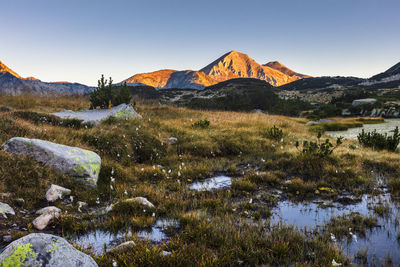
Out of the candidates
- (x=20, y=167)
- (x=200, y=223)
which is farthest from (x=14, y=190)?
(x=200, y=223)

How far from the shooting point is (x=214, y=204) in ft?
15.9

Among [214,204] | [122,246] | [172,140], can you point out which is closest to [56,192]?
[122,246]

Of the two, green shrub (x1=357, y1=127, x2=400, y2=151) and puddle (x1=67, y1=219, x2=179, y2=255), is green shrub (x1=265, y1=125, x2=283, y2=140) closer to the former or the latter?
green shrub (x1=357, y1=127, x2=400, y2=151)

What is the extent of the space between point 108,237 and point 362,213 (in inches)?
190

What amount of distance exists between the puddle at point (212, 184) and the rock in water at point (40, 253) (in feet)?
12.7

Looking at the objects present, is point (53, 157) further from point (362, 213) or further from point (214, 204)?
point (362, 213)

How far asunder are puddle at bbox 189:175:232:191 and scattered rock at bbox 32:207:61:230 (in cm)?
320

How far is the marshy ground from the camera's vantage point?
3096mm

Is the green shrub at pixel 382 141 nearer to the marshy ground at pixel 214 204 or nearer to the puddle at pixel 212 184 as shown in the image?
the marshy ground at pixel 214 204

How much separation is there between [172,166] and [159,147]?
185cm

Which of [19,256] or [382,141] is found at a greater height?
[19,256]

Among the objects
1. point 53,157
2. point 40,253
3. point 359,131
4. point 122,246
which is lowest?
point 122,246

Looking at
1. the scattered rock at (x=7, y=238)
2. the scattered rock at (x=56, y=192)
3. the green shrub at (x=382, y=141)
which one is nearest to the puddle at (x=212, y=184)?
the scattered rock at (x=56, y=192)

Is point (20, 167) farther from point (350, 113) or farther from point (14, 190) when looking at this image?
point (350, 113)
